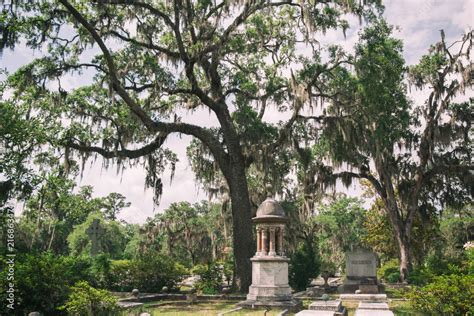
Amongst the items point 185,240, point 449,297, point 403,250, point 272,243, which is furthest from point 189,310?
point 185,240

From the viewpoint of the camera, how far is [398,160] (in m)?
26.0

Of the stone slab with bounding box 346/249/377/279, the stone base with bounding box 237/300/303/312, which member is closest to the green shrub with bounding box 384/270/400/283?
the stone slab with bounding box 346/249/377/279

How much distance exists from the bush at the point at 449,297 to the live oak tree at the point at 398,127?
9.99 metres

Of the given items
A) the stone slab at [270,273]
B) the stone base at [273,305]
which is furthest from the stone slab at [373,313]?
the stone slab at [270,273]

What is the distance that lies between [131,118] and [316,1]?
9615mm

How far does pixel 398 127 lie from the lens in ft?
77.1

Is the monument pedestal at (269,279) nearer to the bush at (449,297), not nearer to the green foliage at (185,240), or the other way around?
the bush at (449,297)

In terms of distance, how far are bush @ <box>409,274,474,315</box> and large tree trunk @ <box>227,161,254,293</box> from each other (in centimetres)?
853

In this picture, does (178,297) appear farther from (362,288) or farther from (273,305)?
(362,288)

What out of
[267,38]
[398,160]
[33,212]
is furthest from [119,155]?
[398,160]

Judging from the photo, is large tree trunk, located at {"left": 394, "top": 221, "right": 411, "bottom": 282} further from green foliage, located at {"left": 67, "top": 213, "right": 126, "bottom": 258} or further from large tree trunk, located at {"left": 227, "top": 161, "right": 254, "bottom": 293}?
green foliage, located at {"left": 67, "top": 213, "right": 126, "bottom": 258}

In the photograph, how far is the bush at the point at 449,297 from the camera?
404 inches

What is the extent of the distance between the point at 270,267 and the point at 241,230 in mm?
3298

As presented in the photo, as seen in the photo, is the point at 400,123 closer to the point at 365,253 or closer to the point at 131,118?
the point at 365,253
